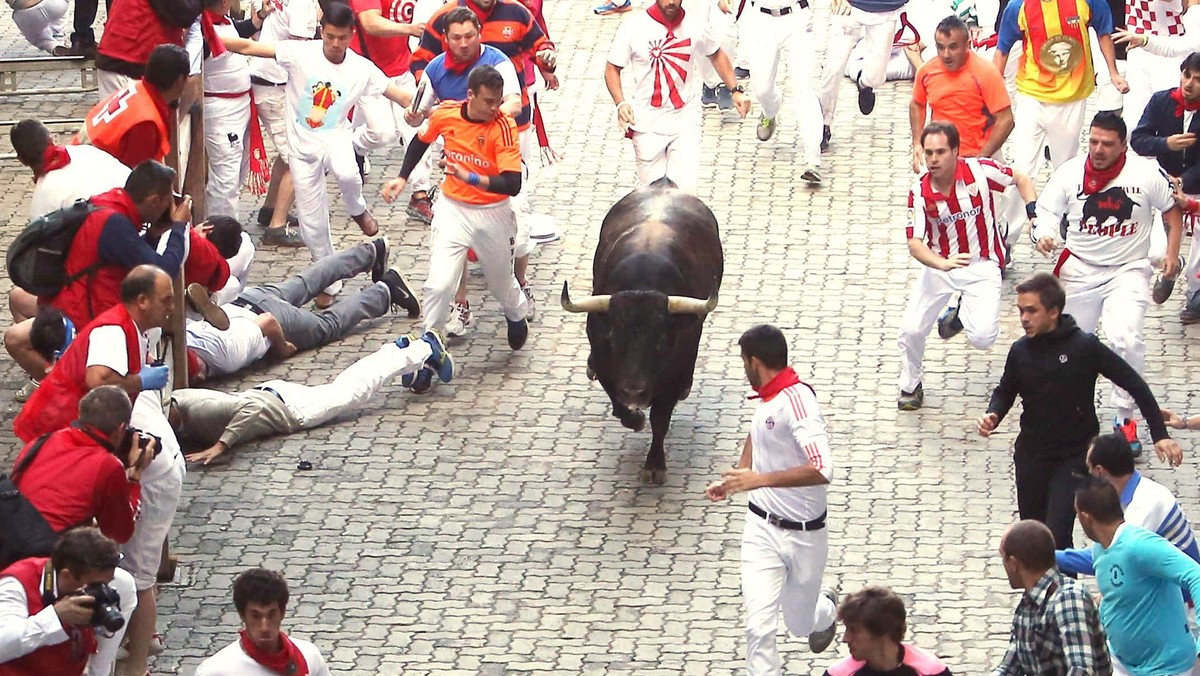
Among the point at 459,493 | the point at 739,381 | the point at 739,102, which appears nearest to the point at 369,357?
the point at 459,493

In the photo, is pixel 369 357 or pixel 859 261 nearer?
pixel 369 357

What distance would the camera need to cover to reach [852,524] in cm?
1144

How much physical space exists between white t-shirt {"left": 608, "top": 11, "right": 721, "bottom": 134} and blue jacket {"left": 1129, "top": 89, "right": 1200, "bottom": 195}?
3.15m

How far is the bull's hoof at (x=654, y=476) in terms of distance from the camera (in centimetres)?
1205

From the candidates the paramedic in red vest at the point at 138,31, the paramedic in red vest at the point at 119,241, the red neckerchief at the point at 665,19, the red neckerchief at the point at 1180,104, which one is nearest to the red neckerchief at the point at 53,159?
the paramedic in red vest at the point at 119,241

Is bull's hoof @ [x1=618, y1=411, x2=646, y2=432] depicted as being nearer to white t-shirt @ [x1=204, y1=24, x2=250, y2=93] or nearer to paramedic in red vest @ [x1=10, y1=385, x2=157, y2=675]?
paramedic in red vest @ [x1=10, y1=385, x2=157, y2=675]

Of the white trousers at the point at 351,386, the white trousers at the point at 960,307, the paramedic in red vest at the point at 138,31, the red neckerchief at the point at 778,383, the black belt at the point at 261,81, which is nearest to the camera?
the red neckerchief at the point at 778,383

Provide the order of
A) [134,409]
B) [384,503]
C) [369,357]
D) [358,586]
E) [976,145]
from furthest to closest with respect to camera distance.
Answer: [976,145] < [369,357] < [384,503] < [358,586] < [134,409]

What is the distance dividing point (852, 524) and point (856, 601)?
4.26 meters

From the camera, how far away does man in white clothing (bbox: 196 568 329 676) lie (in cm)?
786

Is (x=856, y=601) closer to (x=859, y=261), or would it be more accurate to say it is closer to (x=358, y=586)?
(x=358, y=586)

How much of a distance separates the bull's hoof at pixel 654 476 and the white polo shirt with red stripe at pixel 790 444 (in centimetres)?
259

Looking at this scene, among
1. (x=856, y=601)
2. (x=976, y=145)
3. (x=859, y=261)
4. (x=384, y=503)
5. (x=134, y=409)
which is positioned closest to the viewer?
(x=856, y=601)

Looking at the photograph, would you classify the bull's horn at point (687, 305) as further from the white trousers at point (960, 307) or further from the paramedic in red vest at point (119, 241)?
the paramedic in red vest at point (119, 241)
